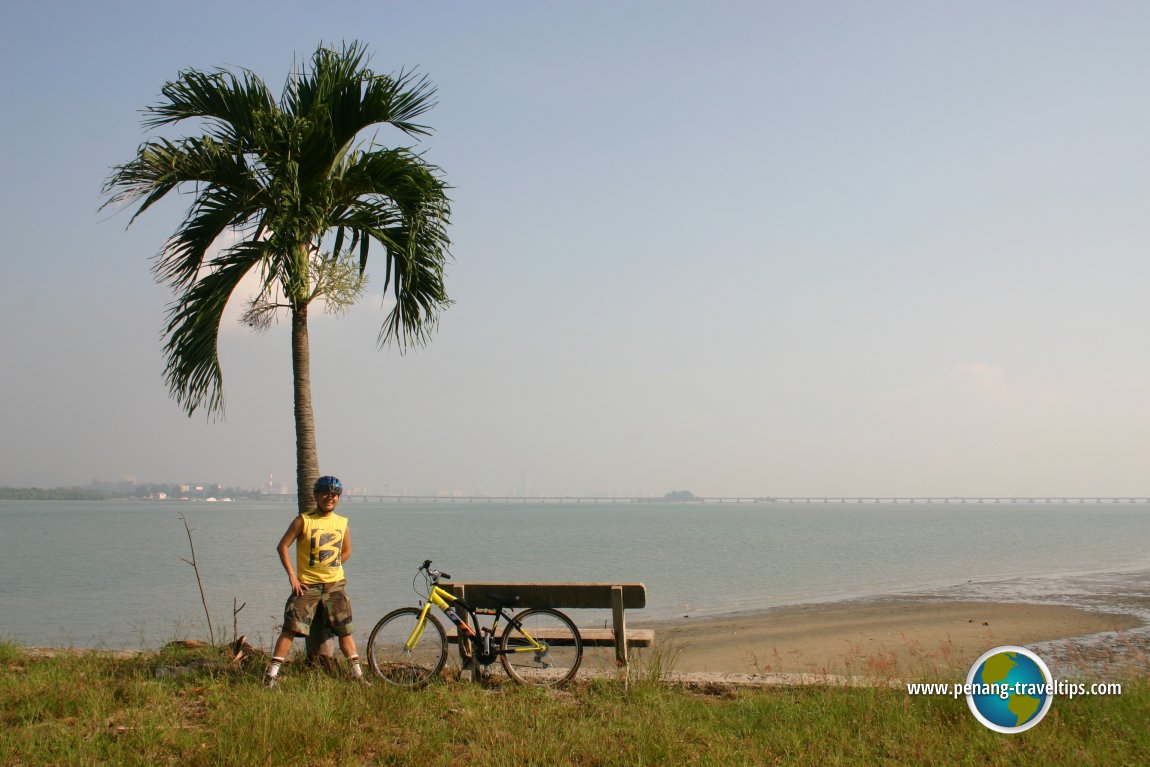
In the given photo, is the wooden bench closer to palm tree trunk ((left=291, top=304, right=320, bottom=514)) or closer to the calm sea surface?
palm tree trunk ((left=291, top=304, right=320, bottom=514))

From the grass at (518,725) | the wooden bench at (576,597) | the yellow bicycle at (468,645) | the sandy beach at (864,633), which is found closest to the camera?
the grass at (518,725)

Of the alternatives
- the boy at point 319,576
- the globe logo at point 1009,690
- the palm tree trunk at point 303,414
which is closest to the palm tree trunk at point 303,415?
the palm tree trunk at point 303,414

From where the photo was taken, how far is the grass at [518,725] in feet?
17.3

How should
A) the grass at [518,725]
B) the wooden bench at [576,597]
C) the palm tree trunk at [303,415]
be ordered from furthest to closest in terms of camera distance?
the palm tree trunk at [303,415], the wooden bench at [576,597], the grass at [518,725]

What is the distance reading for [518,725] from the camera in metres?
5.87

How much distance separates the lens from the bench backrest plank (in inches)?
300

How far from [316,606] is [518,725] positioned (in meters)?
2.64

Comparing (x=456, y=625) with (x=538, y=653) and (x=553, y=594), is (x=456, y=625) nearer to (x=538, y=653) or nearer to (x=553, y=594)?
(x=538, y=653)

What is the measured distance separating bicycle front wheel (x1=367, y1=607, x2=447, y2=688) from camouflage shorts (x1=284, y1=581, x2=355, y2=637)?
300mm

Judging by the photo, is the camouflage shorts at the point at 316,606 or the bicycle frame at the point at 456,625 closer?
the camouflage shorts at the point at 316,606

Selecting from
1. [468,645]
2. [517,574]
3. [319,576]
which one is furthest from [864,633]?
[517,574]

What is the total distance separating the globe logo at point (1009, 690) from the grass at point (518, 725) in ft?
0.42

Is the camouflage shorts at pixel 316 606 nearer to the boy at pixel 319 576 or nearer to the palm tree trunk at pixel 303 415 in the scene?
the boy at pixel 319 576

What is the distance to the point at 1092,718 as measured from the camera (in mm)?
6020
